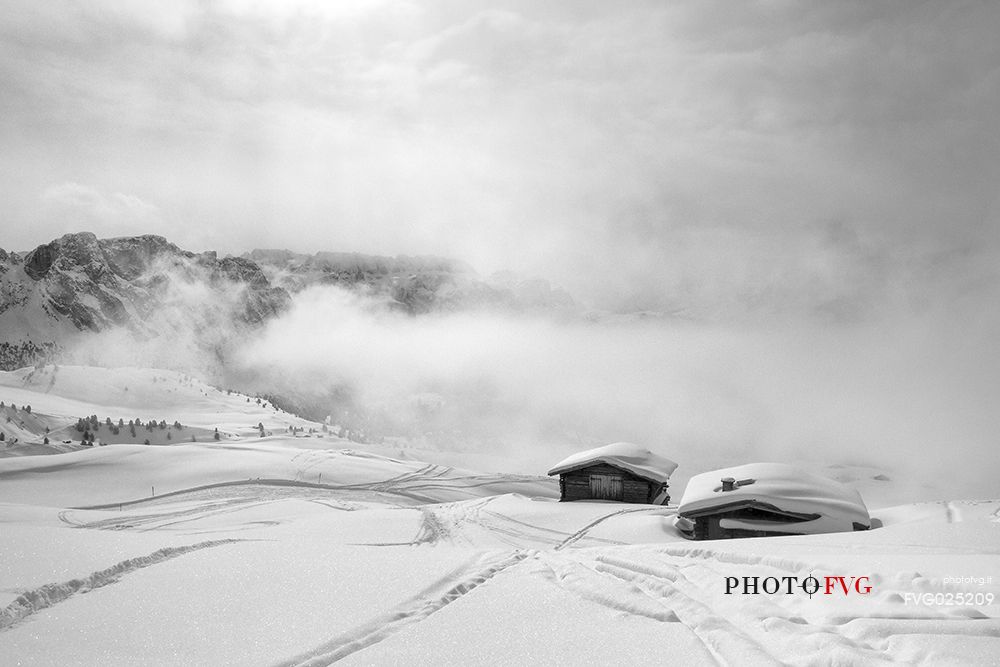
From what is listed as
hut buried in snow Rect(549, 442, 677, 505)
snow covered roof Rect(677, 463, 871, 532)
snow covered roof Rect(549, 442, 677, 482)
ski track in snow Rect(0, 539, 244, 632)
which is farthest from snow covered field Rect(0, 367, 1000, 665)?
hut buried in snow Rect(549, 442, 677, 505)

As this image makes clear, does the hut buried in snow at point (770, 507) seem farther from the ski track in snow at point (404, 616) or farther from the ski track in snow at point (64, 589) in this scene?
the ski track in snow at point (64, 589)

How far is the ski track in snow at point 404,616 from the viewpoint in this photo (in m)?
6.05

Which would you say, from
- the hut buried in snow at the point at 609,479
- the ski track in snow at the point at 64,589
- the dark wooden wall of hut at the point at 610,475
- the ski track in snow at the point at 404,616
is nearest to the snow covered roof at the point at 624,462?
the hut buried in snow at the point at 609,479

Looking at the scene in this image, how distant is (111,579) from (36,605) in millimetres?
1345

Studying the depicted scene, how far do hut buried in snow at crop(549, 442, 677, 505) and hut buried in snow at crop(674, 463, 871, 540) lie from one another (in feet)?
25.1

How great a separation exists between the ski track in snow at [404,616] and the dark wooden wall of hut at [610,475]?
83.8ft

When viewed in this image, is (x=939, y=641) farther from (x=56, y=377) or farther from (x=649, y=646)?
(x=56, y=377)

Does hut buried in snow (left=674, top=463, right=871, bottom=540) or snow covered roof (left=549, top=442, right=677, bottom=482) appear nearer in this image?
hut buried in snow (left=674, top=463, right=871, bottom=540)

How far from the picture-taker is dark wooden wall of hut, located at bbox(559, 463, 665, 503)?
35166 millimetres

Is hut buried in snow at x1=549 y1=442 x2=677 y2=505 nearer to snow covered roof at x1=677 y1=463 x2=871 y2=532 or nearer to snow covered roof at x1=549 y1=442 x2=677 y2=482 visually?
snow covered roof at x1=549 y1=442 x2=677 y2=482

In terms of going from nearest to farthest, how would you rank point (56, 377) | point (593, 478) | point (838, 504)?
point (838, 504)
point (593, 478)
point (56, 377)

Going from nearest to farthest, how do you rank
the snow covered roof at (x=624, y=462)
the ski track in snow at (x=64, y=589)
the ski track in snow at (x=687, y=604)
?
the ski track in snow at (x=687, y=604)
the ski track in snow at (x=64, y=589)
the snow covered roof at (x=624, y=462)

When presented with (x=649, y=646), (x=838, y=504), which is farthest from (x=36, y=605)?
(x=838, y=504)

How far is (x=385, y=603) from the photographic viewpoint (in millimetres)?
7758
